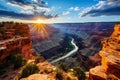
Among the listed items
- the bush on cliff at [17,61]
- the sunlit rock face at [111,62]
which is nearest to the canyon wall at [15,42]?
Result: the bush on cliff at [17,61]

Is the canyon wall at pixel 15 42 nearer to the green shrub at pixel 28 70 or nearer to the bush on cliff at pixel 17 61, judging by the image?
the bush on cliff at pixel 17 61

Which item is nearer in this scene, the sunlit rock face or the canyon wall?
the sunlit rock face

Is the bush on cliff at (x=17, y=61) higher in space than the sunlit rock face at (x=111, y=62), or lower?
lower

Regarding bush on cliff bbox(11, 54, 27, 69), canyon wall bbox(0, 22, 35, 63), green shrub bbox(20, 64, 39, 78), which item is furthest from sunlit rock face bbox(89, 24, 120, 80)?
canyon wall bbox(0, 22, 35, 63)

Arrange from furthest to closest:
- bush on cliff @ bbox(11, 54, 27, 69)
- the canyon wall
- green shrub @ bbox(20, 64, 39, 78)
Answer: the canyon wall, bush on cliff @ bbox(11, 54, 27, 69), green shrub @ bbox(20, 64, 39, 78)

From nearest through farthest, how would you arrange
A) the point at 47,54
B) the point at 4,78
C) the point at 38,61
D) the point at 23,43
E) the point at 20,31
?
the point at 4,78 → the point at 38,61 → the point at 23,43 → the point at 20,31 → the point at 47,54

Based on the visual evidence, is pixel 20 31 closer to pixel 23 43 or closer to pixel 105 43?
pixel 23 43

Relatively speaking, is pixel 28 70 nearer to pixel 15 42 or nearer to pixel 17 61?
pixel 17 61

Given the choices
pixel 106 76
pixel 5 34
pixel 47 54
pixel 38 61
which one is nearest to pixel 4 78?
pixel 38 61

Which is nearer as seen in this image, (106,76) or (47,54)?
(106,76)

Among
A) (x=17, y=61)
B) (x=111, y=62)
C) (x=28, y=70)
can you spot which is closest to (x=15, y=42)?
(x=17, y=61)

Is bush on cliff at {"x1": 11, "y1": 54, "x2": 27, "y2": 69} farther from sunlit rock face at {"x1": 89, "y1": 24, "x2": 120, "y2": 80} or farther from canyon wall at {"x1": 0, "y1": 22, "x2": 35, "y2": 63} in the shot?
sunlit rock face at {"x1": 89, "y1": 24, "x2": 120, "y2": 80}
